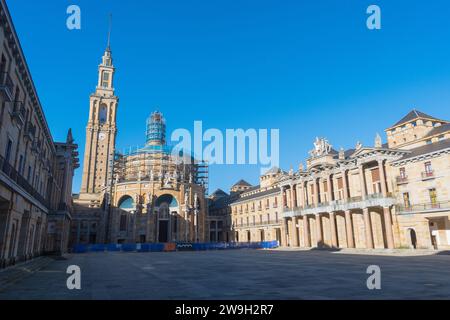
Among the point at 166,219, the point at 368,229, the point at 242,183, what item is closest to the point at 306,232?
the point at 368,229

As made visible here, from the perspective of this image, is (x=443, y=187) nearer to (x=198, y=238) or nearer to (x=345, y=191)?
(x=345, y=191)

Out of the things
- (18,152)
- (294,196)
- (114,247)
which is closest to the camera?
(18,152)

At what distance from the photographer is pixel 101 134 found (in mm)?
91625

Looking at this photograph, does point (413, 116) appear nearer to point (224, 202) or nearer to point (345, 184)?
point (345, 184)

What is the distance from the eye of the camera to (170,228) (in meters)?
73.6

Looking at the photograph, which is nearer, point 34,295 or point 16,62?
Answer: point 34,295

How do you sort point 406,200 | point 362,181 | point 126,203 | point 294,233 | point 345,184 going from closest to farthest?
point 406,200 < point 362,181 < point 345,184 < point 294,233 < point 126,203

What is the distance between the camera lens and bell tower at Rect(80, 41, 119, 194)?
87375mm

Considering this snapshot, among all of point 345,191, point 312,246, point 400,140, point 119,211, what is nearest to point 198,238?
point 119,211

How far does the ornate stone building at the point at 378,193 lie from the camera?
116 ft

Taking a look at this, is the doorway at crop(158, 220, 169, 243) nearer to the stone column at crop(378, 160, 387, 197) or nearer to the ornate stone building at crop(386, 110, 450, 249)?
the stone column at crop(378, 160, 387, 197)

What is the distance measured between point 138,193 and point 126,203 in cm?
412

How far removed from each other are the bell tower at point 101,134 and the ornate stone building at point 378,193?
51.3 metres
